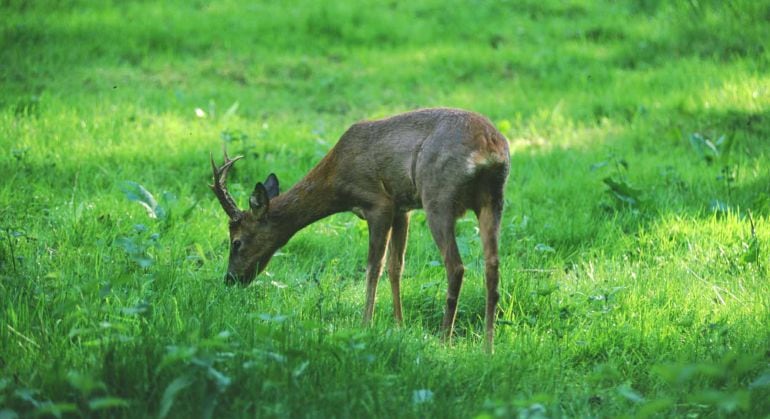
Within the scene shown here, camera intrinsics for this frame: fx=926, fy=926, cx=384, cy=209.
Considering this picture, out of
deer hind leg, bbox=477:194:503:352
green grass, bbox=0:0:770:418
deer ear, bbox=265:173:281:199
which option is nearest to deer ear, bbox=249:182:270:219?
deer ear, bbox=265:173:281:199

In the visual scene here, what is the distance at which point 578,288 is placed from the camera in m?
5.86

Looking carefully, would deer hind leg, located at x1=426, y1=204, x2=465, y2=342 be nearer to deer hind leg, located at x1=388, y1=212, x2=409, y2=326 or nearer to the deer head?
deer hind leg, located at x1=388, y1=212, x2=409, y2=326

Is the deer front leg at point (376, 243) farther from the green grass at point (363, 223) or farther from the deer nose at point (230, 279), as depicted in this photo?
the deer nose at point (230, 279)

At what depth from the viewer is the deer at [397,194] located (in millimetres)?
5254

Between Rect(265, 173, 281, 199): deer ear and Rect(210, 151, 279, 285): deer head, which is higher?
Rect(265, 173, 281, 199): deer ear

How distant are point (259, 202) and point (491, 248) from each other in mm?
1600

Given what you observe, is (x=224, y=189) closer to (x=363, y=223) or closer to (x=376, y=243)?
(x=376, y=243)

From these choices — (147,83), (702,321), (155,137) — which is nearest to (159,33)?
(147,83)

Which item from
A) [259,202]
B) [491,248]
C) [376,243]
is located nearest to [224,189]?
[259,202]

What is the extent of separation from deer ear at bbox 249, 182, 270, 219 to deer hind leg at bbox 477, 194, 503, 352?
142 cm

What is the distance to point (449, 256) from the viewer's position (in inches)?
208

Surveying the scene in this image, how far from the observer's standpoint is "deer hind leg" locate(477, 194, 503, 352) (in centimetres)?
518

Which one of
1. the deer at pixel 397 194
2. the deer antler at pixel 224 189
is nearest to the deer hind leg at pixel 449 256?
the deer at pixel 397 194

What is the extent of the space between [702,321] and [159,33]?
9.15m
